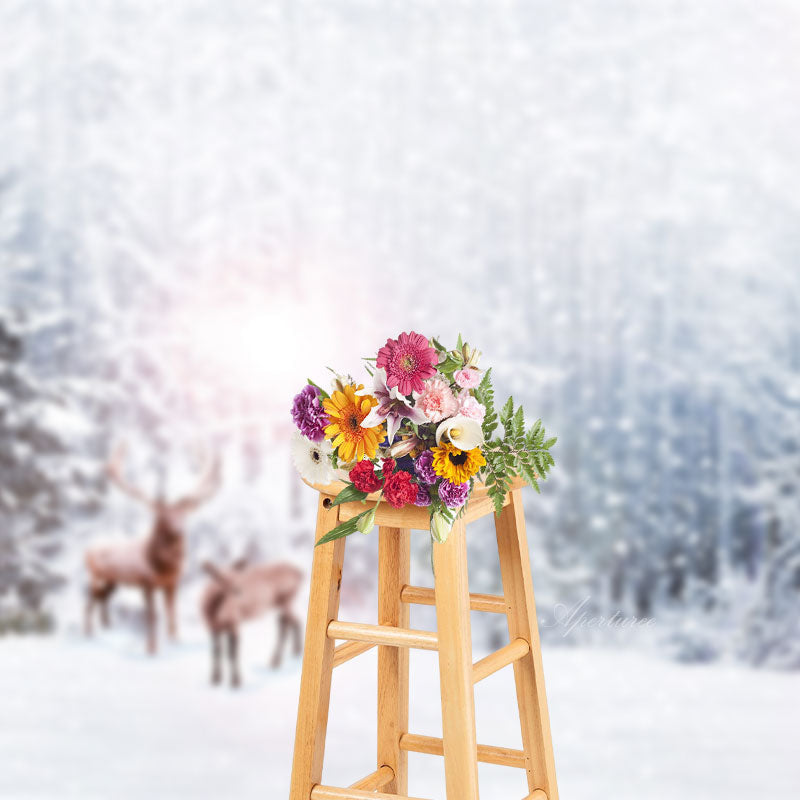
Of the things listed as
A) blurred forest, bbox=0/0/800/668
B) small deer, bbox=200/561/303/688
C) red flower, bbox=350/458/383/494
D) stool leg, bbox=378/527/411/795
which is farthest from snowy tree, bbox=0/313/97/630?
red flower, bbox=350/458/383/494

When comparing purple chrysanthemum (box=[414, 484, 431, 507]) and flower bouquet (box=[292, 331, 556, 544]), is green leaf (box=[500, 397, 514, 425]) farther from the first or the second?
purple chrysanthemum (box=[414, 484, 431, 507])

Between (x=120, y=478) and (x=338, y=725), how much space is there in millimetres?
1173

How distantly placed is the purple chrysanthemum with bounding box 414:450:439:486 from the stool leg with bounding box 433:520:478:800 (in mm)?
83

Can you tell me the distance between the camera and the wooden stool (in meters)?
1.84

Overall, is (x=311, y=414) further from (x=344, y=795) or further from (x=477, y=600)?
(x=344, y=795)

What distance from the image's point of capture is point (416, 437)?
1847mm

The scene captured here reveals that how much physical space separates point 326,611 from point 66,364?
2.23 meters

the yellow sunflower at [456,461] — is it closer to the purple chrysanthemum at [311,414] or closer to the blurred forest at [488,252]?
the purple chrysanthemum at [311,414]

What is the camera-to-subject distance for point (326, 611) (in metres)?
1.96

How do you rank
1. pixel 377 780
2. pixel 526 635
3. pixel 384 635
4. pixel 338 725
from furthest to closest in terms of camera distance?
pixel 338 725
pixel 377 780
pixel 526 635
pixel 384 635

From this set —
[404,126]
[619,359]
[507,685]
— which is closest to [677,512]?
[619,359]

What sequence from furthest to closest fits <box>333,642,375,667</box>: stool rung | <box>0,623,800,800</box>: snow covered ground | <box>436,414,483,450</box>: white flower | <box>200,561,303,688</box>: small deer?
1. <box>200,561,303,688</box>: small deer
2. <box>0,623,800,800</box>: snow covered ground
3. <box>333,642,375,667</box>: stool rung
4. <box>436,414,483,450</box>: white flower

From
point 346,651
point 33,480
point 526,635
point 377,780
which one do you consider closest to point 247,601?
point 33,480

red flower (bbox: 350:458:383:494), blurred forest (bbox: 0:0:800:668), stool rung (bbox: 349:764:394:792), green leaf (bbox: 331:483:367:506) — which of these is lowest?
stool rung (bbox: 349:764:394:792)
